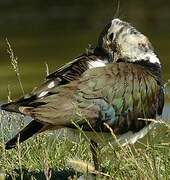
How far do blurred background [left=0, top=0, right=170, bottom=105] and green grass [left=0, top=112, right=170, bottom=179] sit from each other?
903 cm

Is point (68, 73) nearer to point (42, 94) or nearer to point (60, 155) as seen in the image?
point (42, 94)

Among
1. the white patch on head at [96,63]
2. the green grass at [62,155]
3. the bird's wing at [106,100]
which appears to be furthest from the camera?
the white patch on head at [96,63]

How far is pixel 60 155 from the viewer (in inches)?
265

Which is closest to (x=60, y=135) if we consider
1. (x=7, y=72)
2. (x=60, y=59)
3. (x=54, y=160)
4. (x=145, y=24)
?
(x=54, y=160)

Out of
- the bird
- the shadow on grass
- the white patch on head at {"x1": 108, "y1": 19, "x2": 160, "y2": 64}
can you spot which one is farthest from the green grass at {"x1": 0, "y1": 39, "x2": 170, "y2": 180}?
the white patch on head at {"x1": 108, "y1": 19, "x2": 160, "y2": 64}

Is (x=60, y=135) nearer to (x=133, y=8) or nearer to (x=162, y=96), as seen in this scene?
(x=162, y=96)

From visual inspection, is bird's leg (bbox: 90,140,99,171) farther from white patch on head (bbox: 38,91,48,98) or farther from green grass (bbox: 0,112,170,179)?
white patch on head (bbox: 38,91,48,98)

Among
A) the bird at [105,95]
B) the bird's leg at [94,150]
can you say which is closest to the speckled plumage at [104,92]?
the bird at [105,95]

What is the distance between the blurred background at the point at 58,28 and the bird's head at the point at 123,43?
9.70 meters

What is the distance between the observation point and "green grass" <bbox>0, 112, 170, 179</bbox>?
5438mm

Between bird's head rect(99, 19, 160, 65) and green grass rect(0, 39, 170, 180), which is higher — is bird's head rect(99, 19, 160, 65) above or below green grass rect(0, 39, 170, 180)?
above

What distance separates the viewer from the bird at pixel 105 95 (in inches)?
227

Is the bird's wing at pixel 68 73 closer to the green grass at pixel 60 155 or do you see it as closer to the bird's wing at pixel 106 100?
the bird's wing at pixel 106 100

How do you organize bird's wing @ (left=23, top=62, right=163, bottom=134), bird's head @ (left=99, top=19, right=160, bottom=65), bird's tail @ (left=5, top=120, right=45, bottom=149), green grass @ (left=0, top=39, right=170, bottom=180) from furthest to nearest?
bird's head @ (left=99, top=19, right=160, bottom=65) → bird's tail @ (left=5, top=120, right=45, bottom=149) → bird's wing @ (left=23, top=62, right=163, bottom=134) → green grass @ (left=0, top=39, right=170, bottom=180)
